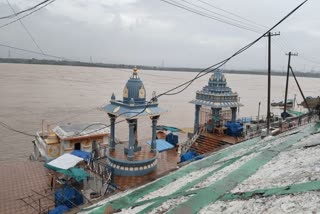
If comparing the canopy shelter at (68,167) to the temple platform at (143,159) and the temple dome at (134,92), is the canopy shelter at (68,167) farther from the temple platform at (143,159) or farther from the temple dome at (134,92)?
the temple dome at (134,92)

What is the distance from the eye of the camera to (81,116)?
34938 mm

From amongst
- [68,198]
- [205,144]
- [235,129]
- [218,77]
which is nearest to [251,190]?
[68,198]

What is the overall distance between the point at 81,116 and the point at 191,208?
1334 inches

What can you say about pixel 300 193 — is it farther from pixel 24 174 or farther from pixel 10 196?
pixel 24 174

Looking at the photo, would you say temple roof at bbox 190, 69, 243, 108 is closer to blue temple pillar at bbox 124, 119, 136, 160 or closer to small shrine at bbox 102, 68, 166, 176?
small shrine at bbox 102, 68, 166, 176

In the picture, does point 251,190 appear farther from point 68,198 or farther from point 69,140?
point 69,140

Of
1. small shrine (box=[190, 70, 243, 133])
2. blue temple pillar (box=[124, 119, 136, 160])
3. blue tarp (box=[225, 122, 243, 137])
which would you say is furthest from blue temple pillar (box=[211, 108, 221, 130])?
blue temple pillar (box=[124, 119, 136, 160])

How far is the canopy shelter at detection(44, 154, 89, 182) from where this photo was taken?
37.1ft

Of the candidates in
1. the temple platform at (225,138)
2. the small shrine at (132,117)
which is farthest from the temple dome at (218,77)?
the small shrine at (132,117)

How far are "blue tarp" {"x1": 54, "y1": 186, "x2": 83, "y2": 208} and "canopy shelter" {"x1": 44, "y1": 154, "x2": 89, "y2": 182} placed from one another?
596mm

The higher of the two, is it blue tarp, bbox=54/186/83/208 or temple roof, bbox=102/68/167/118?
temple roof, bbox=102/68/167/118

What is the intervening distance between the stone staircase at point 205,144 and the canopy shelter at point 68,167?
294 inches

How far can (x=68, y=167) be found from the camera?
1185cm

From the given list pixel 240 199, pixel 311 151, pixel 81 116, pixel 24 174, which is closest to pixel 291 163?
pixel 311 151
